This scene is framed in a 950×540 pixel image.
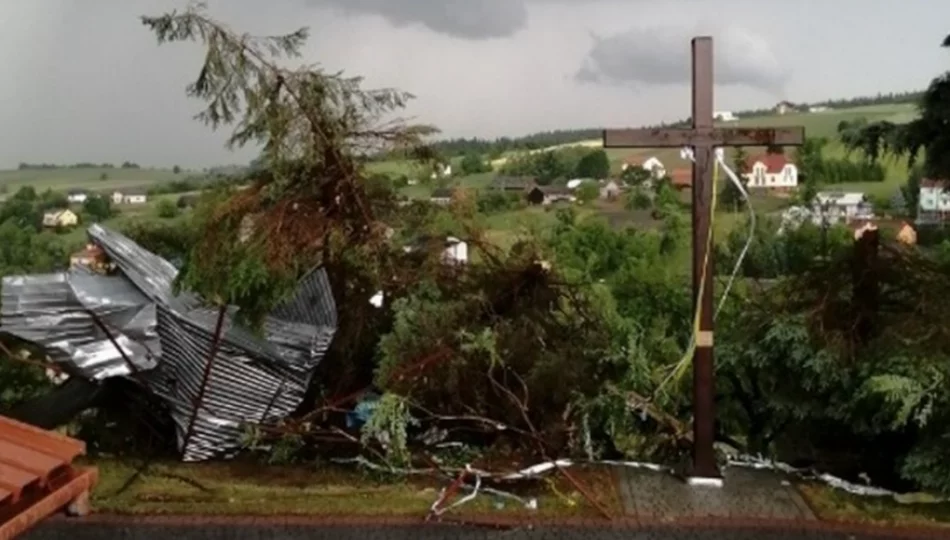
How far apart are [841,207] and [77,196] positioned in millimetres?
5372

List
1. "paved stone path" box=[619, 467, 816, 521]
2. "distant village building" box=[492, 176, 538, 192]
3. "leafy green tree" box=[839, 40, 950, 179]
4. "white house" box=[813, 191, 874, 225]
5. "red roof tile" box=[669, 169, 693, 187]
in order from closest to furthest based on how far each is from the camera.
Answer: "paved stone path" box=[619, 467, 816, 521] < "red roof tile" box=[669, 169, 693, 187] < "leafy green tree" box=[839, 40, 950, 179] < "distant village building" box=[492, 176, 538, 192] < "white house" box=[813, 191, 874, 225]

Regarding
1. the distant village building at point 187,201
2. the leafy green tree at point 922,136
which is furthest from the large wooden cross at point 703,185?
the distant village building at point 187,201

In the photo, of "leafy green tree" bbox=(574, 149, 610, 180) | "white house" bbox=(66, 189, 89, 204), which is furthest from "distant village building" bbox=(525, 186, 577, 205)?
"white house" bbox=(66, 189, 89, 204)

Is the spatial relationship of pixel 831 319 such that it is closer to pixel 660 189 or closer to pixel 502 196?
pixel 660 189

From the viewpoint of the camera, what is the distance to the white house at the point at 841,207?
25.8 feet

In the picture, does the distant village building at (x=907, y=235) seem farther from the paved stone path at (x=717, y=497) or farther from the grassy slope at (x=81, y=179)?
the grassy slope at (x=81, y=179)

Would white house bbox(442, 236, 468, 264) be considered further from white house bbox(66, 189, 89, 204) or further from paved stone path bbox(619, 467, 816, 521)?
white house bbox(66, 189, 89, 204)

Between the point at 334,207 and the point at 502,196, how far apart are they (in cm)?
130

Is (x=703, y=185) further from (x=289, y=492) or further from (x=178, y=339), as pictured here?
(x=178, y=339)

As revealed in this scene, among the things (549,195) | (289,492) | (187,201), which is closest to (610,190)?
(549,195)

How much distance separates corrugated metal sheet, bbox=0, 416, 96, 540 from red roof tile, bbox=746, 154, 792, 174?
457 centimetres

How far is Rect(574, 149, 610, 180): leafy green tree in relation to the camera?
820 centimetres

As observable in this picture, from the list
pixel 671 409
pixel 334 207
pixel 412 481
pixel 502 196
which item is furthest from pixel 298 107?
pixel 671 409

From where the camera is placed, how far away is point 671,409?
6.73 meters
